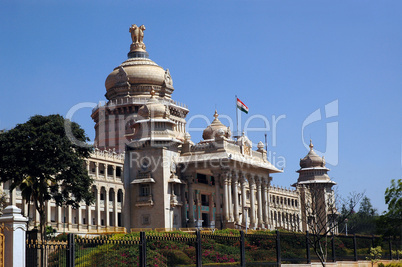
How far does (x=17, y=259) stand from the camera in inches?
836

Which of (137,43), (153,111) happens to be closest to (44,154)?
(153,111)

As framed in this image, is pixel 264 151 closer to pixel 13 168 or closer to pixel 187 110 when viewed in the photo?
pixel 187 110

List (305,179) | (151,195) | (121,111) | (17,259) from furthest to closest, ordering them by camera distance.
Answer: (305,179)
(121,111)
(151,195)
(17,259)

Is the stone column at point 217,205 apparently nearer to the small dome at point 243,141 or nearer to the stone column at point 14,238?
→ the small dome at point 243,141

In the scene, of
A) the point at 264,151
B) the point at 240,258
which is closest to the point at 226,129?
the point at 264,151

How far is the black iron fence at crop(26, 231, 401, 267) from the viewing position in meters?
23.2

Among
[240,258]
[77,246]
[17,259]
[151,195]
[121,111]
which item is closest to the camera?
[17,259]

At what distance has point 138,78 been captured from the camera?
93500mm

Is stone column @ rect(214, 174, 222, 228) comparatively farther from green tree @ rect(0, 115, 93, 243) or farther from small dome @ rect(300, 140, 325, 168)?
small dome @ rect(300, 140, 325, 168)

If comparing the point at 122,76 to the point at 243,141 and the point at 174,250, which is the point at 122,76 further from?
the point at 174,250

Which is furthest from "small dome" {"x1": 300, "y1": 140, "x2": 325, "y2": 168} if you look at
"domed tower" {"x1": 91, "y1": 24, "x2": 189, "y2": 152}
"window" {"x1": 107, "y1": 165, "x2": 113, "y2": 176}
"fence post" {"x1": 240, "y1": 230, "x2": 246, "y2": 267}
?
"fence post" {"x1": 240, "y1": 230, "x2": 246, "y2": 267}

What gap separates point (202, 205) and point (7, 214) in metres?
60.5

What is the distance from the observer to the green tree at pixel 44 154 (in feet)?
173

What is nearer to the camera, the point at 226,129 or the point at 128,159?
the point at 128,159
